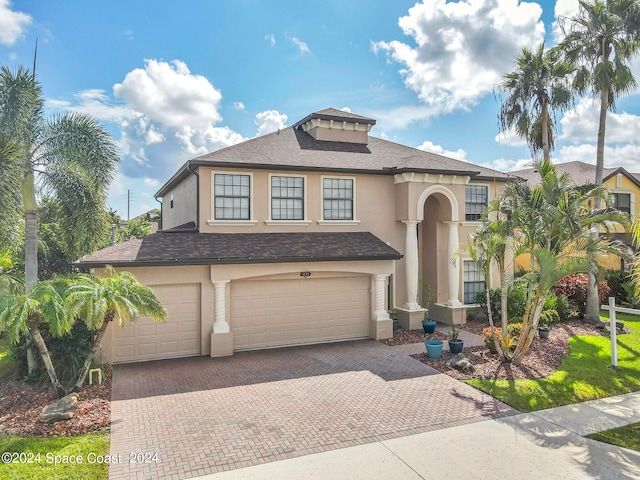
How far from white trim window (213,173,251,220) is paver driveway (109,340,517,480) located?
529 centimetres

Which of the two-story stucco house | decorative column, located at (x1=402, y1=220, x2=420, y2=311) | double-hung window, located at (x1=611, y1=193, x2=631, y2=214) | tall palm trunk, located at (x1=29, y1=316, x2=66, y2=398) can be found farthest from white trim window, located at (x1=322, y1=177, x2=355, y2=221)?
double-hung window, located at (x1=611, y1=193, x2=631, y2=214)

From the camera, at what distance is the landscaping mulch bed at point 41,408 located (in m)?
8.20

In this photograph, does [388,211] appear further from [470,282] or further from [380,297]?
[470,282]

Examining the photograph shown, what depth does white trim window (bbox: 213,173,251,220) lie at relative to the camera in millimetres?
15539

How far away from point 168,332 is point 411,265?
9849 mm

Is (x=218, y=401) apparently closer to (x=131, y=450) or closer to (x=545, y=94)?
(x=131, y=450)

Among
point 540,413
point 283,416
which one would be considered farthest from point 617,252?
point 283,416

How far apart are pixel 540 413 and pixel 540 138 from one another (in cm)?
1651

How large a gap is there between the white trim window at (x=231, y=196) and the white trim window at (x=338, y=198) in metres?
3.21

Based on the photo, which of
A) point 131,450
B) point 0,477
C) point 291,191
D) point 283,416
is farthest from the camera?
point 291,191

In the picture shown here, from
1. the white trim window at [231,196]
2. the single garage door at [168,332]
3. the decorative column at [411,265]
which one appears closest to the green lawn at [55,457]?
the single garage door at [168,332]

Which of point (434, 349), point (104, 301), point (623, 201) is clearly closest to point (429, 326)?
point (434, 349)

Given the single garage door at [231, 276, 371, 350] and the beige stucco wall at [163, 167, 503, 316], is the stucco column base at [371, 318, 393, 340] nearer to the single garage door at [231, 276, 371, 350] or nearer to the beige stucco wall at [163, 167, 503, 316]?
the single garage door at [231, 276, 371, 350]

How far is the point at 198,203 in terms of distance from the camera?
50.2 ft
